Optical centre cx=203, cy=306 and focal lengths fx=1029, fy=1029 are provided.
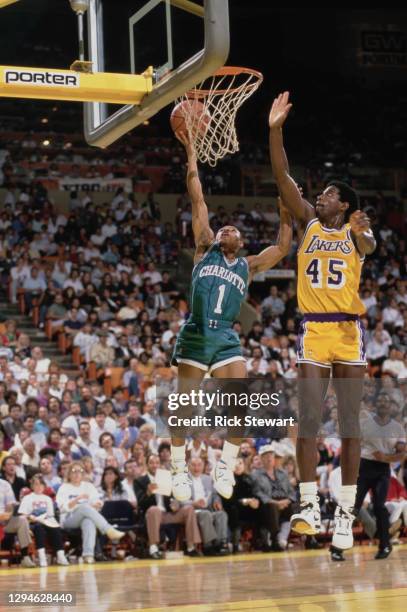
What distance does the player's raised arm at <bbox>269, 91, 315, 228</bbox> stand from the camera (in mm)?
8094

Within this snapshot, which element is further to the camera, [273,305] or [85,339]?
[273,305]

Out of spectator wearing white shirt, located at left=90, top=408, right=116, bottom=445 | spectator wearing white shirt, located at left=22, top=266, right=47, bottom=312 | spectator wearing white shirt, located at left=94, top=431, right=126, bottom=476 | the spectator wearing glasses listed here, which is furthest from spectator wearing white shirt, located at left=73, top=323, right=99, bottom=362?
the spectator wearing glasses

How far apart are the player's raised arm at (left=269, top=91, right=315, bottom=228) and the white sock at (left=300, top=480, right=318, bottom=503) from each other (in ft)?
6.87

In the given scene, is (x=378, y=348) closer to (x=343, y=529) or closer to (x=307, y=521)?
(x=343, y=529)

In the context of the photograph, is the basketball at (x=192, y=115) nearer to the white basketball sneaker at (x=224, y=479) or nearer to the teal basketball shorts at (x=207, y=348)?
the teal basketball shorts at (x=207, y=348)

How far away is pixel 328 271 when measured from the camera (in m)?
8.21

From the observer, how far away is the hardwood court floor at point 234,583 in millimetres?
8828

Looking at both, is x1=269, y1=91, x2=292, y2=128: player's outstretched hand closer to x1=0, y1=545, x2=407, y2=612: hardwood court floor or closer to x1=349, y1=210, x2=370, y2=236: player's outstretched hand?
x1=349, y1=210, x2=370, y2=236: player's outstretched hand

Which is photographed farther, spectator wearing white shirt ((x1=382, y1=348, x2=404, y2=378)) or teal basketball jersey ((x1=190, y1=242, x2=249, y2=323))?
spectator wearing white shirt ((x1=382, y1=348, x2=404, y2=378))

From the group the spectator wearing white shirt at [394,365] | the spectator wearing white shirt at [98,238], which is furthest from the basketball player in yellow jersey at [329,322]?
the spectator wearing white shirt at [98,238]

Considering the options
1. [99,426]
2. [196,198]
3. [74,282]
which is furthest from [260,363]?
[196,198]

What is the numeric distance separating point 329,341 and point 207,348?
114 cm

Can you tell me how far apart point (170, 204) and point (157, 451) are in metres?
11.0

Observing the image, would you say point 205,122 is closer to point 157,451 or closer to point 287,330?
point 157,451
